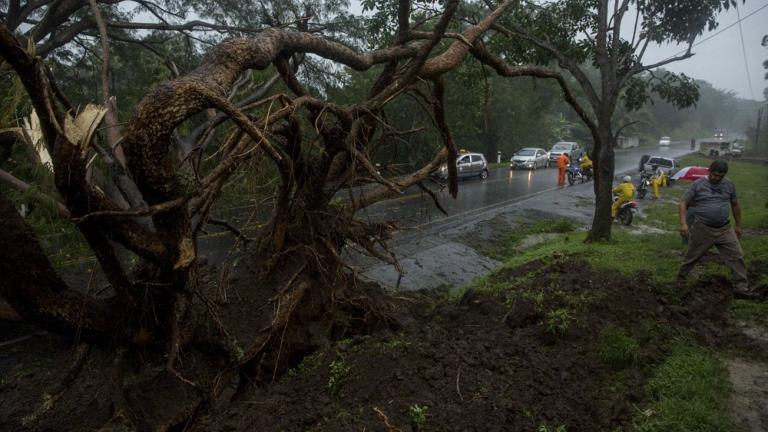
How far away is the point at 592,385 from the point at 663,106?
298 ft

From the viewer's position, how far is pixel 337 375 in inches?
146

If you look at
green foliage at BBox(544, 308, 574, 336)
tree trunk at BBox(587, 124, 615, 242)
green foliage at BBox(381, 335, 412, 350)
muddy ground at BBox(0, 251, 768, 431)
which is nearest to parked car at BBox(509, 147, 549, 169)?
tree trunk at BBox(587, 124, 615, 242)

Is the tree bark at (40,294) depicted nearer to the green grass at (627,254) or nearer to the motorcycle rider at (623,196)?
the green grass at (627,254)

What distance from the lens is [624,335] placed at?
4445 mm

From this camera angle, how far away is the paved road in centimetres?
1312

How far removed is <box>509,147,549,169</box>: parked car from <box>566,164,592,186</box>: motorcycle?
6876 mm

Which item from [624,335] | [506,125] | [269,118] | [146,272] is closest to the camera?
[269,118]

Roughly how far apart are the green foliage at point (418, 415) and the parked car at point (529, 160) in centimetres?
2828

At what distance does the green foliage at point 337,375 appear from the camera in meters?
3.59

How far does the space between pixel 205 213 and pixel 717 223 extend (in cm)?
574

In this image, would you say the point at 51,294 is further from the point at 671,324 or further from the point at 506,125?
the point at 506,125

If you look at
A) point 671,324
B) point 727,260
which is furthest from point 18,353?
point 727,260

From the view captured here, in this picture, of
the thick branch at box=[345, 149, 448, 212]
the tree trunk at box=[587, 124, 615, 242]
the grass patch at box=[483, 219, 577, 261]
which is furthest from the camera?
the grass patch at box=[483, 219, 577, 261]

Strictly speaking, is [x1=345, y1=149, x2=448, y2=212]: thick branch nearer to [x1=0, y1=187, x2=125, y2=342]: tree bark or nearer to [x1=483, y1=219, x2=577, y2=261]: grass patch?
[x1=0, y1=187, x2=125, y2=342]: tree bark
